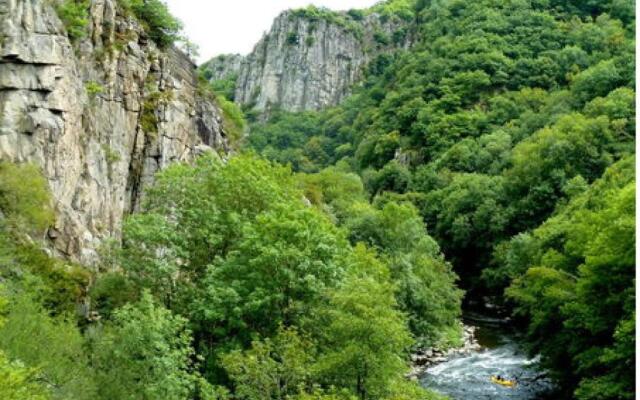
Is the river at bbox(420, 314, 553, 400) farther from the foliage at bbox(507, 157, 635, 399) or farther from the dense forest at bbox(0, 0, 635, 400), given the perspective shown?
the foliage at bbox(507, 157, 635, 399)

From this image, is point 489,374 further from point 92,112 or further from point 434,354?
point 92,112

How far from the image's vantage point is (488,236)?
7050 cm

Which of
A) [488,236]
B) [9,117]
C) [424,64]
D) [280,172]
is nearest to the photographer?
[9,117]

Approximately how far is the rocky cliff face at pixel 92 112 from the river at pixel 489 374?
59.4 feet

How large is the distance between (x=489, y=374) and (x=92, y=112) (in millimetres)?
24728

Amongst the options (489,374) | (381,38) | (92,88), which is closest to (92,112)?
(92,88)

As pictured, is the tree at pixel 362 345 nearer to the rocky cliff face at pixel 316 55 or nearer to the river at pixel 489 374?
the river at pixel 489 374

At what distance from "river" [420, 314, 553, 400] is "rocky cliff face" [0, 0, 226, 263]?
18.1 metres

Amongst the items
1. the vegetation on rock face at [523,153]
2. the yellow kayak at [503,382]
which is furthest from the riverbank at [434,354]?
the yellow kayak at [503,382]

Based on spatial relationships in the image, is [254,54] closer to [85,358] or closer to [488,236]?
[488,236]

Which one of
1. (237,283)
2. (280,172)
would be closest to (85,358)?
(237,283)

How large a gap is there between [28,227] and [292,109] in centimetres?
14991

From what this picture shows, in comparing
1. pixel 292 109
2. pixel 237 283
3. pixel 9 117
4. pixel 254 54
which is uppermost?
pixel 254 54

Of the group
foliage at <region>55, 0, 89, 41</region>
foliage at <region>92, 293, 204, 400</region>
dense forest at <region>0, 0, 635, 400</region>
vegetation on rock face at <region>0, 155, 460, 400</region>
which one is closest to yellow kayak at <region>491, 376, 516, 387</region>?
dense forest at <region>0, 0, 635, 400</region>
